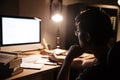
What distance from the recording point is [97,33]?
35.7 inches

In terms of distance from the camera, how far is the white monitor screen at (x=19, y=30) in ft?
6.05

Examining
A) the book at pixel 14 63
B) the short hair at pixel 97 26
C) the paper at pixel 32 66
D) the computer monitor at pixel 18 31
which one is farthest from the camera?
the computer monitor at pixel 18 31

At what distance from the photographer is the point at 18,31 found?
1.97 meters

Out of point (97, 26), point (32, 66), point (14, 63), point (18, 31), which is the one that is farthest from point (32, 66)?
point (97, 26)

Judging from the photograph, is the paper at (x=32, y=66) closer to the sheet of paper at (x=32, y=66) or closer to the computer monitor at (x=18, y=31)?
the sheet of paper at (x=32, y=66)

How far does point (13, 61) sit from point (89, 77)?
66 cm

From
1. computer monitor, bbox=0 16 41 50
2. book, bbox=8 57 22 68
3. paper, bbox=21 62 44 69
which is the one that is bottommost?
paper, bbox=21 62 44 69

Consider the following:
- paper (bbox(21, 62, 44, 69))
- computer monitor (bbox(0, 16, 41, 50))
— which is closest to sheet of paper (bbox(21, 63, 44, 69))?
paper (bbox(21, 62, 44, 69))

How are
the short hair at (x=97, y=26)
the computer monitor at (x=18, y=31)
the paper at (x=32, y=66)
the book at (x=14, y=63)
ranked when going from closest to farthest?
the short hair at (x=97, y=26) → the book at (x=14, y=63) → the paper at (x=32, y=66) → the computer monitor at (x=18, y=31)

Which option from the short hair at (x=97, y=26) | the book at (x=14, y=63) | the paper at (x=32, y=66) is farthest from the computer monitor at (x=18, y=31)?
the short hair at (x=97, y=26)

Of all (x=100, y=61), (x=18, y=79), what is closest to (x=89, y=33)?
(x=100, y=61)

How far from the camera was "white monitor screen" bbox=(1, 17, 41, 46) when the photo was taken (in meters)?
1.84

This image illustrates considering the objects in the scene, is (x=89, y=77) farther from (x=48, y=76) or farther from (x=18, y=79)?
(x=48, y=76)

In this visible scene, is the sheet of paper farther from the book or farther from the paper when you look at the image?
the book
